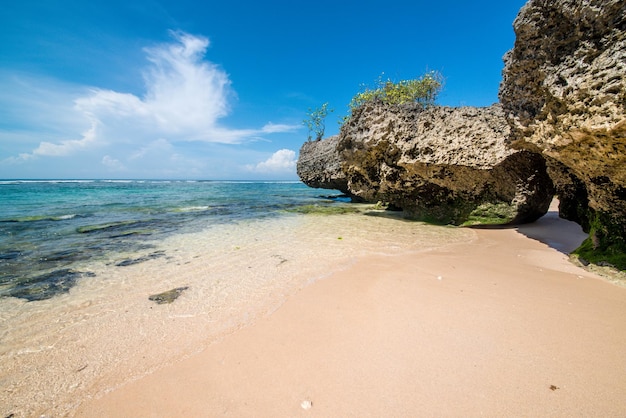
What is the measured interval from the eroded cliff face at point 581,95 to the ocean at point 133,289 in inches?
132

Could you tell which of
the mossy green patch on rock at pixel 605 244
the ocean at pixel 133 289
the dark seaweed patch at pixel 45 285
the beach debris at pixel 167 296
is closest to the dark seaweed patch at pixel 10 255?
the ocean at pixel 133 289

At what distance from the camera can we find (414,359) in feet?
9.29

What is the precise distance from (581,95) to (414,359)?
543cm

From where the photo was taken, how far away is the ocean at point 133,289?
2871mm

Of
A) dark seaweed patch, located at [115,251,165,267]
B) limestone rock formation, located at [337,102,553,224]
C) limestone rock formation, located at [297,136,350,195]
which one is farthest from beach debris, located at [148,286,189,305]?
limestone rock formation, located at [297,136,350,195]

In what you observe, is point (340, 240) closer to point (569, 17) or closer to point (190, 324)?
point (190, 324)

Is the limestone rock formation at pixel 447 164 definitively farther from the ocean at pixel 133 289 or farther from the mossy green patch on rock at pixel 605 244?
the mossy green patch on rock at pixel 605 244

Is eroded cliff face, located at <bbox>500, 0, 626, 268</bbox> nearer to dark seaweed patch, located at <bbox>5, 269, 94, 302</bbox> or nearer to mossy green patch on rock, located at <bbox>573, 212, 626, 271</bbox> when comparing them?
mossy green patch on rock, located at <bbox>573, 212, 626, 271</bbox>

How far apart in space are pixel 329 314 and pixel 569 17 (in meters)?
7.19

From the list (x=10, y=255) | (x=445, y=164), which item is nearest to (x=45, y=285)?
(x=10, y=255)

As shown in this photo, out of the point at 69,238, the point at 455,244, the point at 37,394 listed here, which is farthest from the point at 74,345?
the point at 455,244

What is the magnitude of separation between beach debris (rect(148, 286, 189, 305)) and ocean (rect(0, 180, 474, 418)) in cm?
9

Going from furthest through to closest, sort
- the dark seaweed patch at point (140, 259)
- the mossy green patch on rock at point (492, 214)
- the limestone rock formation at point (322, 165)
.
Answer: the limestone rock formation at point (322, 165), the mossy green patch on rock at point (492, 214), the dark seaweed patch at point (140, 259)

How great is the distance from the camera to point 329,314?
3852mm
